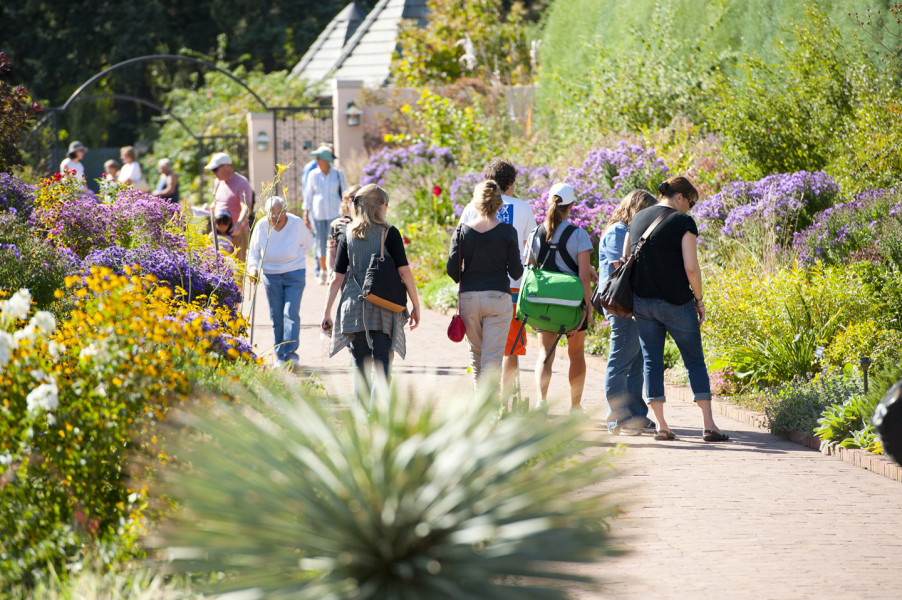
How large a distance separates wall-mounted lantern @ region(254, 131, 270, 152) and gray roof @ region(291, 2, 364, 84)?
589cm

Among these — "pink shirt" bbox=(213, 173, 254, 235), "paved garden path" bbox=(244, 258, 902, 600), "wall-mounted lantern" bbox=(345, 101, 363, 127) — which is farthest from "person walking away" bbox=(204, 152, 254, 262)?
"wall-mounted lantern" bbox=(345, 101, 363, 127)

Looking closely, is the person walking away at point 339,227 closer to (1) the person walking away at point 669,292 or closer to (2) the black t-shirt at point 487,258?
(2) the black t-shirt at point 487,258

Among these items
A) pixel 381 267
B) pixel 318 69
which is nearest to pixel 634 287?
pixel 381 267

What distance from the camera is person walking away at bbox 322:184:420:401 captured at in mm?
6910

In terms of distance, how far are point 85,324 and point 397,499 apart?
2743 millimetres

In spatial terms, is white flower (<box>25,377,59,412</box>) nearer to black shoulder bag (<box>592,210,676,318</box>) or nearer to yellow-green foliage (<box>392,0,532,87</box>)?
black shoulder bag (<box>592,210,676,318</box>)

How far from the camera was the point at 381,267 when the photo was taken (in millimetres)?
6836

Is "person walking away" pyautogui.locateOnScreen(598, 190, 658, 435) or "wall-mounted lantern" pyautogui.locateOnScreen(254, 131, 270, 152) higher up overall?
"wall-mounted lantern" pyautogui.locateOnScreen(254, 131, 270, 152)

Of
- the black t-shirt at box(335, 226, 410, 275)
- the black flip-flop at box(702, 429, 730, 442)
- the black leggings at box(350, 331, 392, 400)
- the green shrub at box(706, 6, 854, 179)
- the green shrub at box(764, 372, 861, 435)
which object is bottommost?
the black flip-flop at box(702, 429, 730, 442)

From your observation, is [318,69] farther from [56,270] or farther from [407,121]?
[56,270]

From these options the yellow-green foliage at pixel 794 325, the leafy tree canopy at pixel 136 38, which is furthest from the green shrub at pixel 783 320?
the leafy tree canopy at pixel 136 38

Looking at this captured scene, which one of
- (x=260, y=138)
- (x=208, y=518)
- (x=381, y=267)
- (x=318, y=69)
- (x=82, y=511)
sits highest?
(x=318, y=69)

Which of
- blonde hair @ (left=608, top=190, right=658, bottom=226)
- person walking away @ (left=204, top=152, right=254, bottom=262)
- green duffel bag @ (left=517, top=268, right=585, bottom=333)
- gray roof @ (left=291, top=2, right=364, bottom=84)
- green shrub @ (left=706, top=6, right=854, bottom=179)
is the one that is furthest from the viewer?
gray roof @ (left=291, top=2, right=364, bottom=84)

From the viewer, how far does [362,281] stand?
22.8 feet
